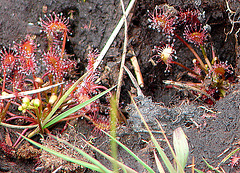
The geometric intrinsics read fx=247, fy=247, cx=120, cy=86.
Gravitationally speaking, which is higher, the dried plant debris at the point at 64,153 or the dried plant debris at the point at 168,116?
the dried plant debris at the point at 168,116

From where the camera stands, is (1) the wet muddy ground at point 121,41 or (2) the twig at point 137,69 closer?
(1) the wet muddy ground at point 121,41

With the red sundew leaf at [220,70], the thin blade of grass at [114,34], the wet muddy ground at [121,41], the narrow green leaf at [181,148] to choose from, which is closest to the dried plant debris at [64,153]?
the wet muddy ground at [121,41]

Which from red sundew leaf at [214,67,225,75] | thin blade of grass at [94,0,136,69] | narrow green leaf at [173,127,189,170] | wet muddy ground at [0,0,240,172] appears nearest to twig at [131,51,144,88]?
wet muddy ground at [0,0,240,172]

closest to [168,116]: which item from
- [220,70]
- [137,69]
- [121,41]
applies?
[137,69]

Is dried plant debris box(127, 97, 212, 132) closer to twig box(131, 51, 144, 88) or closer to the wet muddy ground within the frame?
the wet muddy ground

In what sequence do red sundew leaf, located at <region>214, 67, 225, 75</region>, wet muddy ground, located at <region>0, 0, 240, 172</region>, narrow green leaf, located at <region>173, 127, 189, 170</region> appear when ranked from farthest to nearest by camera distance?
red sundew leaf, located at <region>214, 67, 225, 75</region> < wet muddy ground, located at <region>0, 0, 240, 172</region> < narrow green leaf, located at <region>173, 127, 189, 170</region>

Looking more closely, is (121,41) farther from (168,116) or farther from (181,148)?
(181,148)

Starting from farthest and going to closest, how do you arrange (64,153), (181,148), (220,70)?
(220,70)
(64,153)
(181,148)

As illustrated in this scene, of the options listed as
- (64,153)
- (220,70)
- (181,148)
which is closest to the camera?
(181,148)

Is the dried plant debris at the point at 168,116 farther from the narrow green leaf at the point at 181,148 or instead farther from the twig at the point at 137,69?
the narrow green leaf at the point at 181,148
